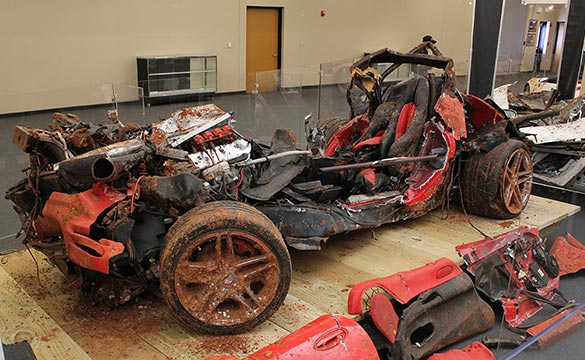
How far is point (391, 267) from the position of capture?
4.08 m

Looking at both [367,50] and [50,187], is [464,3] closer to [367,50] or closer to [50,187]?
[367,50]

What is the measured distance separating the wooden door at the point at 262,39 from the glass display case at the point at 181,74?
4.04 feet

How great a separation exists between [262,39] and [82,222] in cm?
1108

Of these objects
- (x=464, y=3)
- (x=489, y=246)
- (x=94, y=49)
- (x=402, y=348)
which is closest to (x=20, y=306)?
(x=402, y=348)

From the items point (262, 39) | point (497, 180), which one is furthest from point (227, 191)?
point (262, 39)

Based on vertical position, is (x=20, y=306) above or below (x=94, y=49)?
below

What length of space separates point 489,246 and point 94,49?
8813 mm

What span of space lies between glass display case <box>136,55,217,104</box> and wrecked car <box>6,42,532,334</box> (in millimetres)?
6182

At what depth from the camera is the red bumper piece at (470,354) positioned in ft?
10.8

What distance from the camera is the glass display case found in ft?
34.0

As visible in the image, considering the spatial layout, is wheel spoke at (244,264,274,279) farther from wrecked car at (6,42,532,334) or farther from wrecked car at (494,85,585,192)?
wrecked car at (494,85,585,192)

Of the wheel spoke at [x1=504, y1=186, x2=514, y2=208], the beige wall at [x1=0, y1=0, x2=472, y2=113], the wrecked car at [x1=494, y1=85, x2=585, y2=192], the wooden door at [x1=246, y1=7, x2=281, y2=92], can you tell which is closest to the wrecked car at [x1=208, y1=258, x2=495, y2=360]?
the wheel spoke at [x1=504, y1=186, x2=514, y2=208]

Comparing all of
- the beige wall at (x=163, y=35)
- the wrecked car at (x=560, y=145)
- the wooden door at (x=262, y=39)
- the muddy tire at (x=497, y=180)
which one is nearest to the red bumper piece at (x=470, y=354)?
the muddy tire at (x=497, y=180)

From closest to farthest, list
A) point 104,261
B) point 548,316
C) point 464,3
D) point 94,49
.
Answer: point 104,261 < point 548,316 < point 94,49 < point 464,3
